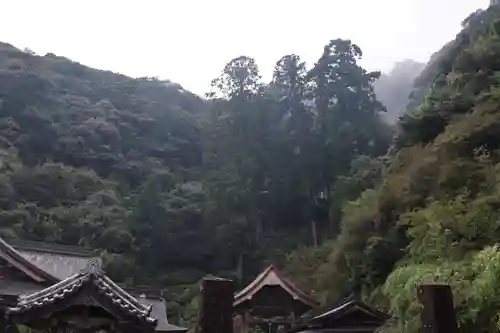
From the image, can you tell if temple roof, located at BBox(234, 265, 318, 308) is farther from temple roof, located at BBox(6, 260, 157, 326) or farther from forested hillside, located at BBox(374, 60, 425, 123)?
forested hillside, located at BBox(374, 60, 425, 123)

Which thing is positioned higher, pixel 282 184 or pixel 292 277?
pixel 282 184

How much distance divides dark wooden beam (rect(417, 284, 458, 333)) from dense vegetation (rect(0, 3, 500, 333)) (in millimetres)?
6680

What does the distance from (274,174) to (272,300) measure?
16.3 m

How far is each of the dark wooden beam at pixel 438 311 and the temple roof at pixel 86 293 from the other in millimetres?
6079

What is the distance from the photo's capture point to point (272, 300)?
19.1 metres

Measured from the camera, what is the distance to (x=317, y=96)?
37.6 meters

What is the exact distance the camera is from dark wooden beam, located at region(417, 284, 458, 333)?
388 centimetres

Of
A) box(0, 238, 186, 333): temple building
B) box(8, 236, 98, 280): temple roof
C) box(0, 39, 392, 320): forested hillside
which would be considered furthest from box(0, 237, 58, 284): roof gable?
box(0, 39, 392, 320): forested hillside

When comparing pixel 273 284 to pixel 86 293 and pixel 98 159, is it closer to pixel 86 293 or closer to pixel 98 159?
pixel 86 293

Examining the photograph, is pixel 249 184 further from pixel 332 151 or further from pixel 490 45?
pixel 490 45

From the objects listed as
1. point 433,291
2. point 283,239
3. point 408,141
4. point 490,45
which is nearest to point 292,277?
point 283,239

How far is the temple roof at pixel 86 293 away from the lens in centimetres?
881

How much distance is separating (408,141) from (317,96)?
A: 49.4 ft

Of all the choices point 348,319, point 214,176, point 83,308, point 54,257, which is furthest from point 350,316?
point 214,176
